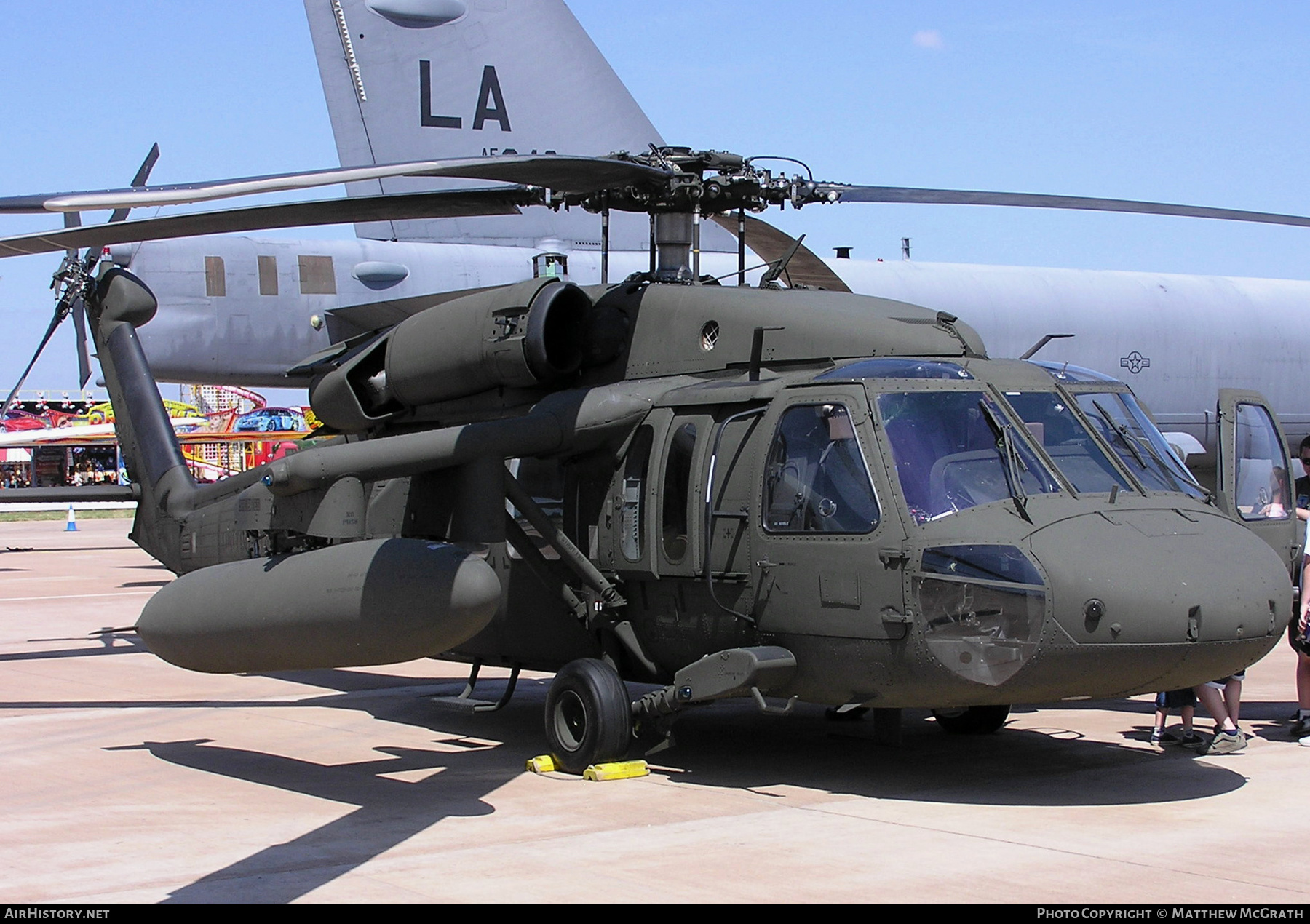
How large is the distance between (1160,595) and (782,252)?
4635 mm

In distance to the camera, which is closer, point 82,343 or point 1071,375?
point 1071,375

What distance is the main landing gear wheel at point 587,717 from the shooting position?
7.91m

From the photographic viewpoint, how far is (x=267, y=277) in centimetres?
1814

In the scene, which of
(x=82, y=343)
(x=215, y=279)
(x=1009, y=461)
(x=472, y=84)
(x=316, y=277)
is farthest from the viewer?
(x=316, y=277)

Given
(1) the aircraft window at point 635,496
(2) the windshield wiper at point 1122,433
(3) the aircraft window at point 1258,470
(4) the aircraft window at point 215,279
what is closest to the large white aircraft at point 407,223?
(4) the aircraft window at point 215,279

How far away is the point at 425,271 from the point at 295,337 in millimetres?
1910

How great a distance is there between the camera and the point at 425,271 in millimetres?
19062

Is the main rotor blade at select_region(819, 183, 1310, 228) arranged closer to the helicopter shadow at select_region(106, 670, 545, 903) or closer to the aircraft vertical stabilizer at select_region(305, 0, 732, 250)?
the helicopter shadow at select_region(106, 670, 545, 903)

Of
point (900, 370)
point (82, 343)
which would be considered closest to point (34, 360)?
point (82, 343)

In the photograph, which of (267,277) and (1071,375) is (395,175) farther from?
(267,277)

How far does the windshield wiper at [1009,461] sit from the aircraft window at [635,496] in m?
1.93

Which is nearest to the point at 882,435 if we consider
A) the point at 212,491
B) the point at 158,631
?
the point at 158,631

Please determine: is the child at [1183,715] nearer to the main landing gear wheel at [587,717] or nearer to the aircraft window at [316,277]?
the main landing gear wheel at [587,717]
